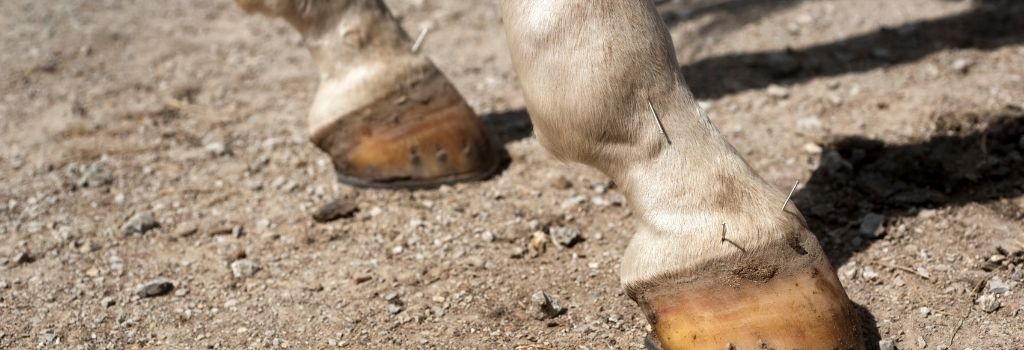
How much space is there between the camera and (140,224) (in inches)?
107

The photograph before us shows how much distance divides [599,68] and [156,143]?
2031 millimetres

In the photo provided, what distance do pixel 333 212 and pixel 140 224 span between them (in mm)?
529

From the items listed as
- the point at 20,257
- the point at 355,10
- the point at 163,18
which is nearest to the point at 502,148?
the point at 355,10

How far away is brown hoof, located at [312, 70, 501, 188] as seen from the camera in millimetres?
2770

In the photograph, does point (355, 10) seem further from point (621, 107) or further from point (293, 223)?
point (621, 107)

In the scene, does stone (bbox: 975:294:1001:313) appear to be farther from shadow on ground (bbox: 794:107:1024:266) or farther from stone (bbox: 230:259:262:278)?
stone (bbox: 230:259:262:278)

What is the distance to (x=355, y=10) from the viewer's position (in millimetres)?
2748

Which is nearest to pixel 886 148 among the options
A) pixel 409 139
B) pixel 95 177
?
pixel 409 139

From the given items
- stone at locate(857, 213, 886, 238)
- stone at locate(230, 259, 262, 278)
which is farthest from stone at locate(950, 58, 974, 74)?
stone at locate(230, 259, 262, 278)

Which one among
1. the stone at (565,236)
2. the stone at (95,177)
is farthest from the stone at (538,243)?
the stone at (95,177)

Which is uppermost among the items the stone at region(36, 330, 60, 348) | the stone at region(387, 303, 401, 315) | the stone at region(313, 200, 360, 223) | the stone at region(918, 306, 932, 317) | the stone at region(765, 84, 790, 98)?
the stone at region(36, 330, 60, 348)

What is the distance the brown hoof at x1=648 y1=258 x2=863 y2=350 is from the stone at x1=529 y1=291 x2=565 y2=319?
39cm

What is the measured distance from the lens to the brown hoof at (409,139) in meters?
2.77

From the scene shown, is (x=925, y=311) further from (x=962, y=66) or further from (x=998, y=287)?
(x=962, y=66)
